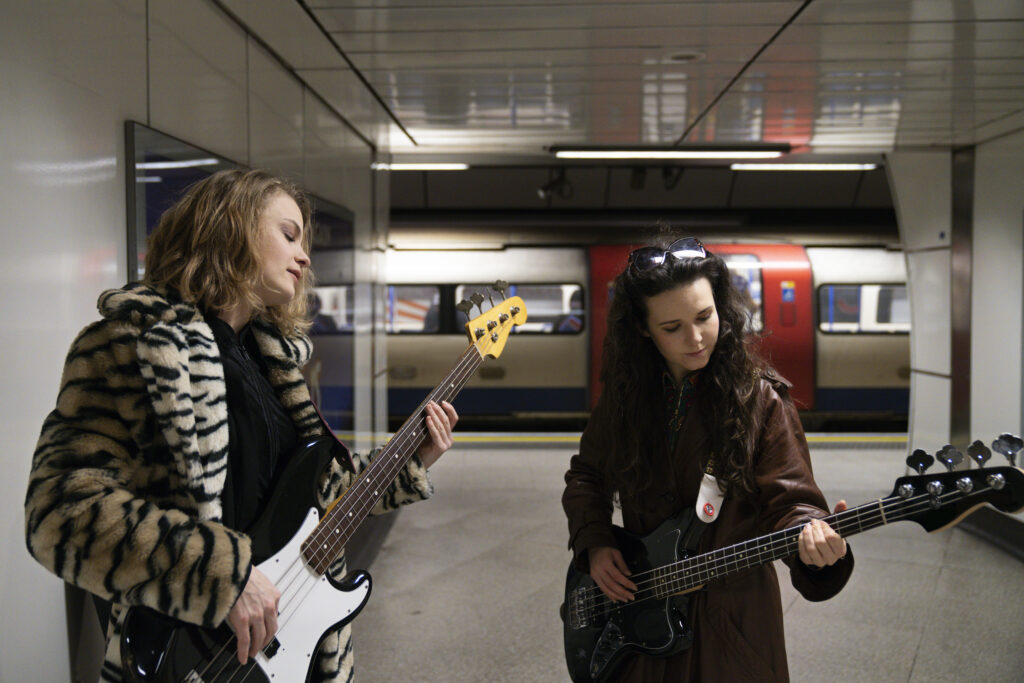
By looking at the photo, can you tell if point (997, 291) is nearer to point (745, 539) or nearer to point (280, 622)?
point (745, 539)

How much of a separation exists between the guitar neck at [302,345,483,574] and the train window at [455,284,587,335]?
846 centimetres

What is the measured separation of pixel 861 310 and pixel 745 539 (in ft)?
31.9

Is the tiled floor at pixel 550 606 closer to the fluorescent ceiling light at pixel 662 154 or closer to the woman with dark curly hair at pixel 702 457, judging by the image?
the woman with dark curly hair at pixel 702 457

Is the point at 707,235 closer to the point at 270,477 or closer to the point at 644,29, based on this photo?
the point at 644,29

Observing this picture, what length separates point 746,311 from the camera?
224 centimetres

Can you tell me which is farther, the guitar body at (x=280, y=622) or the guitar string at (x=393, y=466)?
the guitar string at (x=393, y=466)

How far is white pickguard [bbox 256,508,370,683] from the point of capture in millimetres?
1812

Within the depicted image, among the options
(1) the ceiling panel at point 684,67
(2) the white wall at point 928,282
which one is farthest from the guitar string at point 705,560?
(2) the white wall at point 928,282

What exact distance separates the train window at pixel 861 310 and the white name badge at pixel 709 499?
9450 mm

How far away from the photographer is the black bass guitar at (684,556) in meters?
1.85

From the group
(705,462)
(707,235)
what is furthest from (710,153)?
(705,462)

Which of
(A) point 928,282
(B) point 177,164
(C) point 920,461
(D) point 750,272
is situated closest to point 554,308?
(D) point 750,272

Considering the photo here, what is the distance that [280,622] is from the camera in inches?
71.9

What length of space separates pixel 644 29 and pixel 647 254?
2.66m
